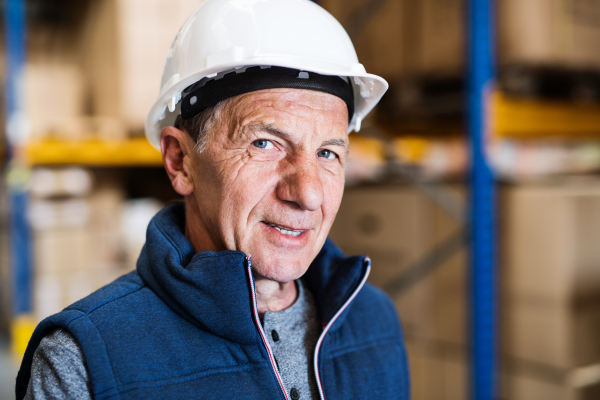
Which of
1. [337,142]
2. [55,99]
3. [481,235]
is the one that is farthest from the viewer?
[55,99]

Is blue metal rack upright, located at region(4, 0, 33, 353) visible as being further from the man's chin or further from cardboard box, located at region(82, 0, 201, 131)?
the man's chin

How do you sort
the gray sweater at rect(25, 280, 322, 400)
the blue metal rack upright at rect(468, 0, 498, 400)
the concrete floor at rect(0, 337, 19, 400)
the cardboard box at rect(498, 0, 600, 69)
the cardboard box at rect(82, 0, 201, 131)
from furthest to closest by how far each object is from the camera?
the cardboard box at rect(82, 0, 201, 131)
the concrete floor at rect(0, 337, 19, 400)
the cardboard box at rect(498, 0, 600, 69)
the blue metal rack upright at rect(468, 0, 498, 400)
the gray sweater at rect(25, 280, 322, 400)

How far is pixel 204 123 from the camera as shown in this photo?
1320 millimetres

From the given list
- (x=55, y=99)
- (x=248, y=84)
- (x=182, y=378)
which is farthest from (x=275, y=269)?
(x=55, y=99)

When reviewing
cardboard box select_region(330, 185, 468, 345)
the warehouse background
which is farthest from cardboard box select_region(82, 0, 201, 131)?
cardboard box select_region(330, 185, 468, 345)

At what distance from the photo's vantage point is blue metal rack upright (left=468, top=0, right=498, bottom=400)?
2.66 meters

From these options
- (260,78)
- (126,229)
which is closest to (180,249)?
(260,78)

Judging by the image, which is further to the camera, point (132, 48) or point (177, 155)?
point (132, 48)

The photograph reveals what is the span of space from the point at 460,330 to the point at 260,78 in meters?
2.61

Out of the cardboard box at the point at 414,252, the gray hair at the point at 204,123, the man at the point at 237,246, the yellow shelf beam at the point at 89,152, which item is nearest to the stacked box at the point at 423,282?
the cardboard box at the point at 414,252

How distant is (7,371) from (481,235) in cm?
316

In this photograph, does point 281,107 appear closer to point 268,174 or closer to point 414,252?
point 268,174

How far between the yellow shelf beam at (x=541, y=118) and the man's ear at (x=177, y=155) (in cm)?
211

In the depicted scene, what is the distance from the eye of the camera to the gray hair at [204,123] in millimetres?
1299
